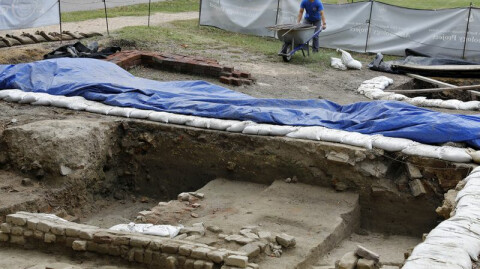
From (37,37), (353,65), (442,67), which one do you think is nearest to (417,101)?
(442,67)

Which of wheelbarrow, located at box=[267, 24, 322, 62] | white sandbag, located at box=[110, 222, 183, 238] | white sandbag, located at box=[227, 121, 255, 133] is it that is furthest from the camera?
wheelbarrow, located at box=[267, 24, 322, 62]

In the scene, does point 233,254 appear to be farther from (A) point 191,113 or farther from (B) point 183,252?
(A) point 191,113

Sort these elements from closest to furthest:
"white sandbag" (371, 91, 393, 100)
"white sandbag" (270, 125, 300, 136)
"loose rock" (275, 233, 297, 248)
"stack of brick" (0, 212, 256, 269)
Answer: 1. "stack of brick" (0, 212, 256, 269)
2. "loose rock" (275, 233, 297, 248)
3. "white sandbag" (270, 125, 300, 136)
4. "white sandbag" (371, 91, 393, 100)

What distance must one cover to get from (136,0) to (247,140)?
1754cm

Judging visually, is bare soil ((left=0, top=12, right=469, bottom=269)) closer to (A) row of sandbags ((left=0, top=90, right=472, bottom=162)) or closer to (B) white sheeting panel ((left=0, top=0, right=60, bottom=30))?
(A) row of sandbags ((left=0, top=90, right=472, bottom=162))

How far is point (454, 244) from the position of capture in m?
6.20

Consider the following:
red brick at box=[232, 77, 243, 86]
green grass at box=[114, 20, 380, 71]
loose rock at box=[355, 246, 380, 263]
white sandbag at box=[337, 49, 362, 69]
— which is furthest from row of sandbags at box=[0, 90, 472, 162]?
white sandbag at box=[337, 49, 362, 69]

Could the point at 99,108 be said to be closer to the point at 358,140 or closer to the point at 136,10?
the point at 358,140

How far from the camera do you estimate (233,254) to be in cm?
732

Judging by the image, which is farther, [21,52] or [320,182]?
[21,52]

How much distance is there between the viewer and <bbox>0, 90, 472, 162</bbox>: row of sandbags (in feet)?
30.7

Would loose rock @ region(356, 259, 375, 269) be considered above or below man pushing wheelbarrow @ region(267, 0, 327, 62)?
below

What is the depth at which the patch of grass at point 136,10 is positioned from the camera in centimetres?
2250

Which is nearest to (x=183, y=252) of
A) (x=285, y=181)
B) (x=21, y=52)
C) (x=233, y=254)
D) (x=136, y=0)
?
(x=233, y=254)
